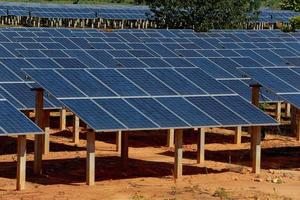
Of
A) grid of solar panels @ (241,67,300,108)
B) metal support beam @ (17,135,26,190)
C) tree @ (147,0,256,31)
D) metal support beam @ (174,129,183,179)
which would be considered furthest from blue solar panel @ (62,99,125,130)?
tree @ (147,0,256,31)

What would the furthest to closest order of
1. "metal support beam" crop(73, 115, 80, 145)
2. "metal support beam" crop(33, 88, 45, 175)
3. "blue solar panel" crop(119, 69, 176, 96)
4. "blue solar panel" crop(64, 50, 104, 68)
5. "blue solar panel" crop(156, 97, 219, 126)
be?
"blue solar panel" crop(64, 50, 104, 68), "metal support beam" crop(73, 115, 80, 145), "blue solar panel" crop(119, 69, 176, 96), "metal support beam" crop(33, 88, 45, 175), "blue solar panel" crop(156, 97, 219, 126)

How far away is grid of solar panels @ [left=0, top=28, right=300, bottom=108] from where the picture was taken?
103ft

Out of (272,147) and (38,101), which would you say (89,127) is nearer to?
(38,101)

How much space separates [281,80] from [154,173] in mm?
6444

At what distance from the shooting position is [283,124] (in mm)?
38188

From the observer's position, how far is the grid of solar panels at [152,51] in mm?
31469

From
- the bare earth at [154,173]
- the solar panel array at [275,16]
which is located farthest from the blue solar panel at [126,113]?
the solar panel array at [275,16]

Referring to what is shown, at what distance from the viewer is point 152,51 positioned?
38.7m

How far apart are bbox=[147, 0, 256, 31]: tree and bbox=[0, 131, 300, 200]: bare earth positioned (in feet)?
86.0

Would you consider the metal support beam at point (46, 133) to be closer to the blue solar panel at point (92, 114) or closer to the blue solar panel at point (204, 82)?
the blue solar panel at point (92, 114)

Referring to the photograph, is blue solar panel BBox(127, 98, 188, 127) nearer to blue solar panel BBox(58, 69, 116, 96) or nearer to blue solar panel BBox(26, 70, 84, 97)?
blue solar panel BBox(58, 69, 116, 96)

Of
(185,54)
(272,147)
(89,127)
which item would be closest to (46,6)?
(185,54)

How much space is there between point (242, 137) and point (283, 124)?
455cm

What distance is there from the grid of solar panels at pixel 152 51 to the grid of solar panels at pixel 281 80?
2.50 m
